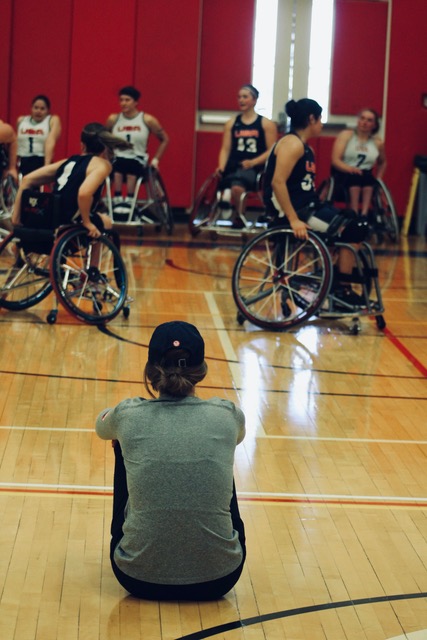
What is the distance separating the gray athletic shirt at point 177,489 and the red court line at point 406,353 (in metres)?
2.86

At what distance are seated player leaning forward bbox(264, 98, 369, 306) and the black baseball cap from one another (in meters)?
3.41

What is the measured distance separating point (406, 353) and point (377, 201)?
469 centimetres

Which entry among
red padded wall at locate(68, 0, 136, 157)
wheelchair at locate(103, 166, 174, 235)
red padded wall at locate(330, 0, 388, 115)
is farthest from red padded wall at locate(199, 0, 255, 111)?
wheelchair at locate(103, 166, 174, 235)

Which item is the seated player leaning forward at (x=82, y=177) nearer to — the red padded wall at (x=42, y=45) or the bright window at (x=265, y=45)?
the red padded wall at (x=42, y=45)

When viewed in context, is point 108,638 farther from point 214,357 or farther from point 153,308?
point 153,308

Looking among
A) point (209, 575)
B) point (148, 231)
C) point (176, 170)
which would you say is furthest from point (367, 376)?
point (176, 170)

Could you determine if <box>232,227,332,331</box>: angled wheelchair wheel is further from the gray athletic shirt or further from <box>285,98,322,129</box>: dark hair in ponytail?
the gray athletic shirt

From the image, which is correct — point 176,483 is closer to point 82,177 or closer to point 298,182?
point 82,177

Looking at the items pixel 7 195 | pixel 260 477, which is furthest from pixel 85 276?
pixel 7 195

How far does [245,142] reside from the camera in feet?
32.4

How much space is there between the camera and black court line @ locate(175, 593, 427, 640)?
2648mm

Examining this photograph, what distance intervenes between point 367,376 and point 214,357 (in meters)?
0.78

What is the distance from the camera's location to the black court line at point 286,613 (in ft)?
8.69

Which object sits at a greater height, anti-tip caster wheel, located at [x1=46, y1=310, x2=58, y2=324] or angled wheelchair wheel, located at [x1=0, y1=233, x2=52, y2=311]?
angled wheelchair wheel, located at [x1=0, y1=233, x2=52, y2=311]
